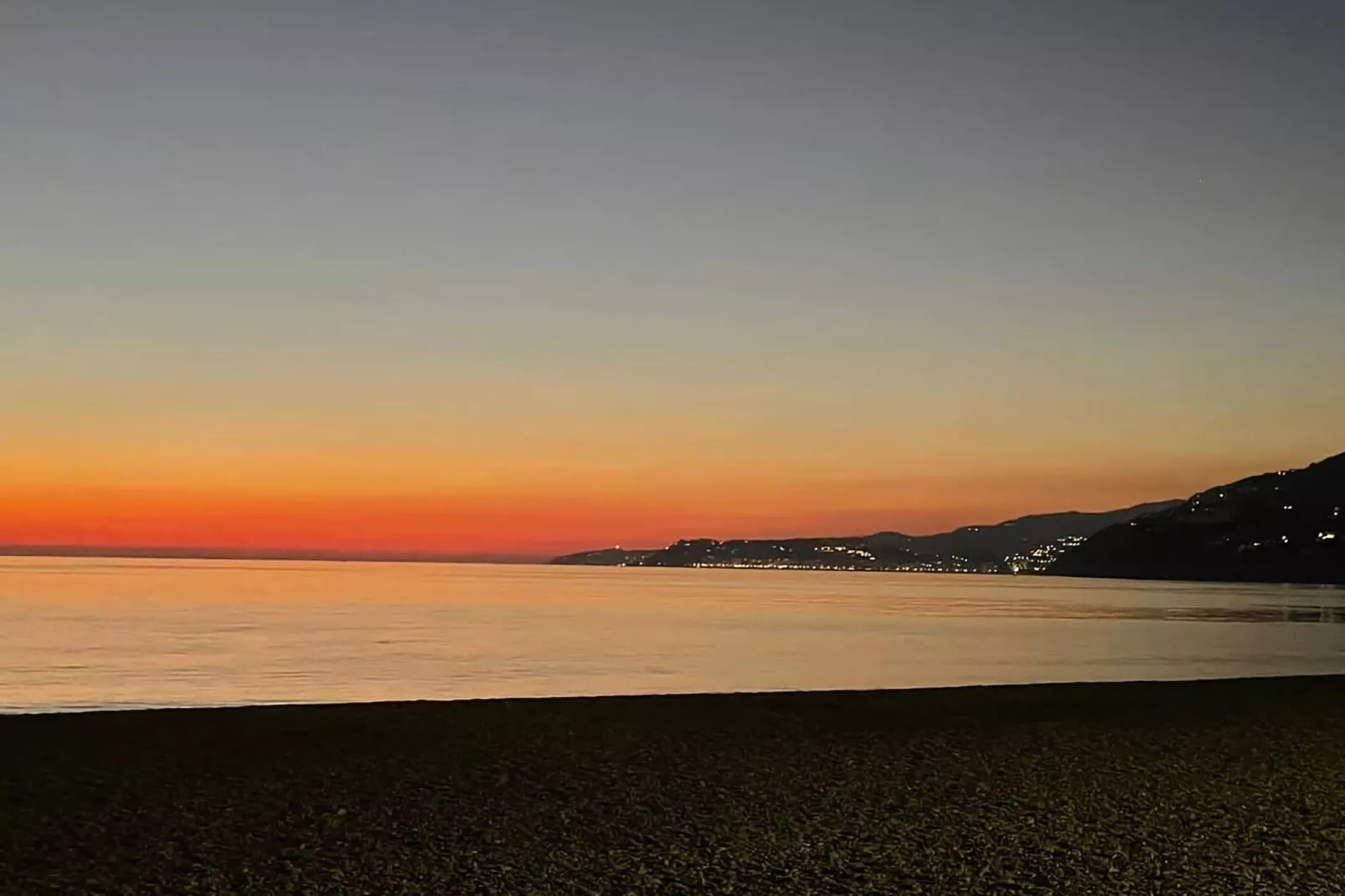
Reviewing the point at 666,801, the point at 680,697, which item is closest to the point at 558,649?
the point at 680,697

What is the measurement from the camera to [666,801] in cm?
967

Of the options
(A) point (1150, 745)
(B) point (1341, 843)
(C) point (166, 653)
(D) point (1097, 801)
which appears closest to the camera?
(B) point (1341, 843)

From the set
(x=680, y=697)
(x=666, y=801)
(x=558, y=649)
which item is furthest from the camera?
(x=558, y=649)

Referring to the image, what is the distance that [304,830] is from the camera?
8453mm

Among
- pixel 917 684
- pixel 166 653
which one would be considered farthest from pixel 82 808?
pixel 166 653

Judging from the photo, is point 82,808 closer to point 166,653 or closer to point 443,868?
point 443,868

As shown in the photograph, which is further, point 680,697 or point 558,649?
point 558,649

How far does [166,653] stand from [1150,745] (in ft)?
85.2

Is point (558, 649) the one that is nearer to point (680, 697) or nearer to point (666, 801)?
point (680, 697)

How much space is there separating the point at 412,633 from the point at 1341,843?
39411 mm

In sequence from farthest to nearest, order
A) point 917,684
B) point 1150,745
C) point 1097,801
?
point 917,684 < point 1150,745 < point 1097,801

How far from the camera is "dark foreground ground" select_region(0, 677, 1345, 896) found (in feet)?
24.5

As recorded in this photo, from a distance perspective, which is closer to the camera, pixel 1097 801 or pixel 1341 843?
pixel 1341 843

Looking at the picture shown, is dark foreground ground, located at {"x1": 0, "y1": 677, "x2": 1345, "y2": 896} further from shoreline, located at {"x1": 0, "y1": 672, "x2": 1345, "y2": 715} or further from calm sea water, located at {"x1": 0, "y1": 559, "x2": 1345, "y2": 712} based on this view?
calm sea water, located at {"x1": 0, "y1": 559, "x2": 1345, "y2": 712}
